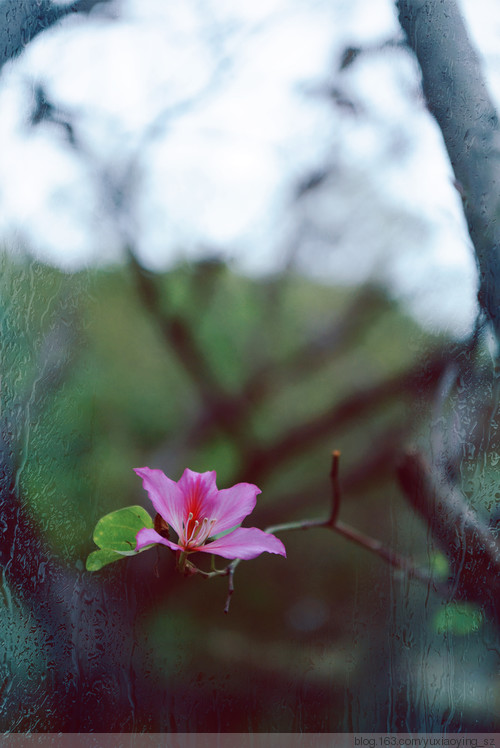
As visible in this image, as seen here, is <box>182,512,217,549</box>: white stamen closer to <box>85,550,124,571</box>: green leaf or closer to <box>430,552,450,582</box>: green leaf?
<box>85,550,124,571</box>: green leaf

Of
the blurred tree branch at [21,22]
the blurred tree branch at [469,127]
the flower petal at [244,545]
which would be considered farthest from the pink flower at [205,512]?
the blurred tree branch at [21,22]

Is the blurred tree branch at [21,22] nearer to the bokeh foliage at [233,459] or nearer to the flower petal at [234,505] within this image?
the bokeh foliage at [233,459]

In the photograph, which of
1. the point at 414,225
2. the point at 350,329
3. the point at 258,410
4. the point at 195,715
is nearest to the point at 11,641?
the point at 195,715

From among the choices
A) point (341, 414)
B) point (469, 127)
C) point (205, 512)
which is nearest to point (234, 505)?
point (205, 512)

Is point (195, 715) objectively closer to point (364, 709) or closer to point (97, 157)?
point (364, 709)

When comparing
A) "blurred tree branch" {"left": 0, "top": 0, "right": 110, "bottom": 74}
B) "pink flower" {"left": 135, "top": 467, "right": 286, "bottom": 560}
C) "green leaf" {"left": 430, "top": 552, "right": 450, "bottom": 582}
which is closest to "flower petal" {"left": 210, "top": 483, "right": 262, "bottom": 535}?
"pink flower" {"left": 135, "top": 467, "right": 286, "bottom": 560}

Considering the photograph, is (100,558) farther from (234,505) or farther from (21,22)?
(21,22)
